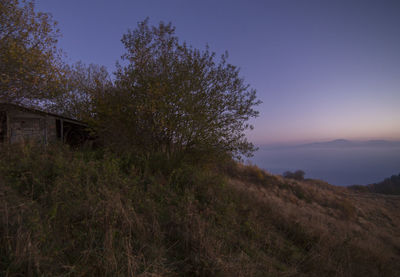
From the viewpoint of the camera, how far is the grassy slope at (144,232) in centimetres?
254

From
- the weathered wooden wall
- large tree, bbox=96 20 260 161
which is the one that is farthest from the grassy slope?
the weathered wooden wall

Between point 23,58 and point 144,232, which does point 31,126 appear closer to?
point 23,58

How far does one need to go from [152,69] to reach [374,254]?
366 inches

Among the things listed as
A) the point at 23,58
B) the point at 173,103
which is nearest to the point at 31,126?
the point at 23,58

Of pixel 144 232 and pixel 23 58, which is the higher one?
pixel 23 58

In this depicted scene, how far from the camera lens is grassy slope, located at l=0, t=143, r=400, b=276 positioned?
254 cm

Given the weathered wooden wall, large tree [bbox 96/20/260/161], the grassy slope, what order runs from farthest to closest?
the weathered wooden wall < large tree [bbox 96/20/260/161] < the grassy slope

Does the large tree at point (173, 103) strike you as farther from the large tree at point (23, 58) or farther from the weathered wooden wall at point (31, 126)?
the weathered wooden wall at point (31, 126)

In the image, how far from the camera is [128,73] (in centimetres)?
728

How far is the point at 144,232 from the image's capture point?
3.40 metres

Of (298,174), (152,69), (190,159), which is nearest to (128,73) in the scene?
(152,69)

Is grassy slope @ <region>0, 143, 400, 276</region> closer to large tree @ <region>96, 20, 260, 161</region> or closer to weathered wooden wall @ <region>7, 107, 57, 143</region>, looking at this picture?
large tree @ <region>96, 20, 260, 161</region>

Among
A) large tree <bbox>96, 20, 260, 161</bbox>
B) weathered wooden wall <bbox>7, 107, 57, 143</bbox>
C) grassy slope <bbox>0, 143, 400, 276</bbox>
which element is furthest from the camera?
weathered wooden wall <bbox>7, 107, 57, 143</bbox>

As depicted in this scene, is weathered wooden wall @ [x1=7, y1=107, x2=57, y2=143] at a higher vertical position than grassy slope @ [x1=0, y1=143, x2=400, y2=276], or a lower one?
higher
